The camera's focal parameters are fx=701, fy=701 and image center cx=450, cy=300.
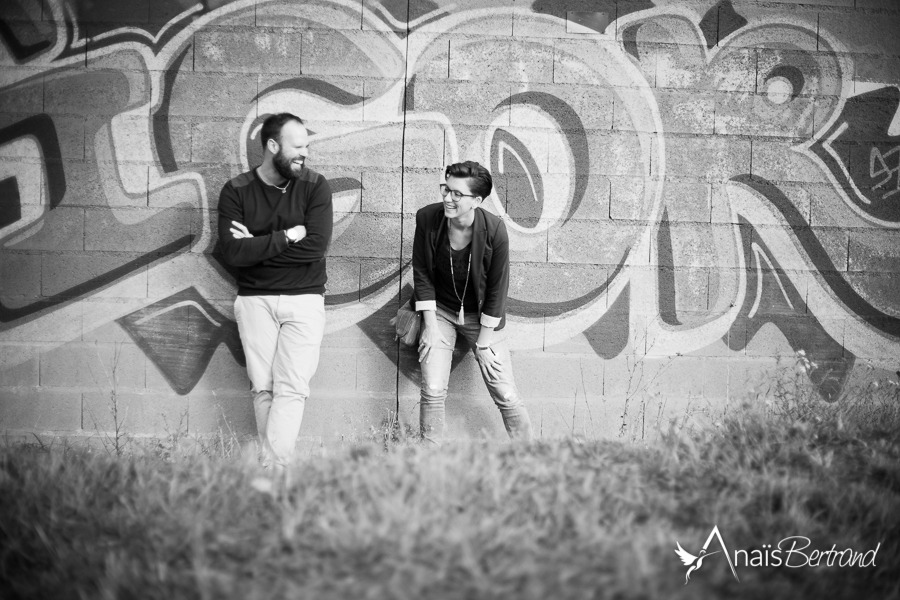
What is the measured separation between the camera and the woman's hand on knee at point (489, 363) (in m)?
4.33

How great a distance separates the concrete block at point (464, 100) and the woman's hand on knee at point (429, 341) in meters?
1.45

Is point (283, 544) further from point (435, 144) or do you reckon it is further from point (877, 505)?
point (435, 144)

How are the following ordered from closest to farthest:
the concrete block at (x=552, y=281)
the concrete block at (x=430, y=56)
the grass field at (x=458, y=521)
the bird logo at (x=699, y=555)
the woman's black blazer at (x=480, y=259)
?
the grass field at (x=458, y=521) → the bird logo at (x=699, y=555) → the woman's black blazer at (x=480, y=259) → the concrete block at (x=430, y=56) → the concrete block at (x=552, y=281)

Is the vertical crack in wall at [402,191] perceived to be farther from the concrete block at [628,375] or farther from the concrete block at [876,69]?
the concrete block at [876,69]

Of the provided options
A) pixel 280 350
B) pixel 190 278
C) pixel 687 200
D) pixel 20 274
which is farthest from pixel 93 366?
pixel 687 200

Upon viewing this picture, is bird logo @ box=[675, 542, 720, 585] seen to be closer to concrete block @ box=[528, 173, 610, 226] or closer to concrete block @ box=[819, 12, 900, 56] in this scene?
concrete block @ box=[528, 173, 610, 226]

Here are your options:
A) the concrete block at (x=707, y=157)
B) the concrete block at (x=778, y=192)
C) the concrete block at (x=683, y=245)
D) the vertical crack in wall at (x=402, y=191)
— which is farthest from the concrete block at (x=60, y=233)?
the concrete block at (x=778, y=192)

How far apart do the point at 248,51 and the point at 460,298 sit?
2.17m

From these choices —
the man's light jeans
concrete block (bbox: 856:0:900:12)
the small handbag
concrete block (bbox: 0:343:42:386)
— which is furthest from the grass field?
concrete block (bbox: 856:0:900:12)

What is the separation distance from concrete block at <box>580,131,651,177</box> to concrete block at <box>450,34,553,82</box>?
56 centimetres

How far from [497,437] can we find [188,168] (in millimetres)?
2745

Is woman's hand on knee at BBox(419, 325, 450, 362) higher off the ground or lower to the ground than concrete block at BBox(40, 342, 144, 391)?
higher

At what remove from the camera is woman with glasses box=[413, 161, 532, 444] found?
4246 mm

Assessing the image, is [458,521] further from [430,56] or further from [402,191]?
[430,56]
